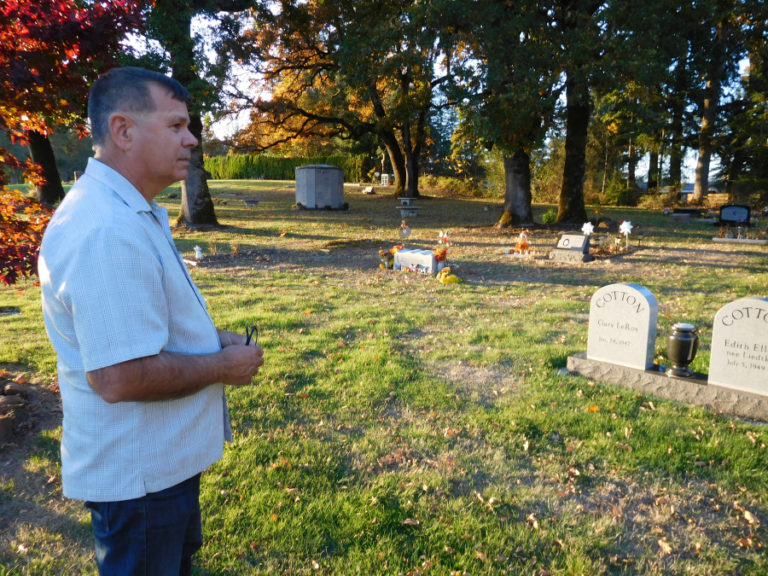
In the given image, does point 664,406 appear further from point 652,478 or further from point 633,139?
point 633,139

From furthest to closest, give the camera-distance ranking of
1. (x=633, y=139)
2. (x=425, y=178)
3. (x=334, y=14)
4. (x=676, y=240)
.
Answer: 1. (x=425, y=178)
2. (x=633, y=139)
3. (x=334, y=14)
4. (x=676, y=240)

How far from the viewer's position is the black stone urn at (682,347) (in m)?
4.84

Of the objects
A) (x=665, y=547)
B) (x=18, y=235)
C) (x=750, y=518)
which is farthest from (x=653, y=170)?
(x=18, y=235)

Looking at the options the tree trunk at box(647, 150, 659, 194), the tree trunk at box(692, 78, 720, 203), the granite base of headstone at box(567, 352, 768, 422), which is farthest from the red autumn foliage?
the tree trunk at box(647, 150, 659, 194)

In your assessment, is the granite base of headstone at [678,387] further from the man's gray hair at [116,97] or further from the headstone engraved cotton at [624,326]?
the man's gray hair at [116,97]

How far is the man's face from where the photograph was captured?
5.30 ft

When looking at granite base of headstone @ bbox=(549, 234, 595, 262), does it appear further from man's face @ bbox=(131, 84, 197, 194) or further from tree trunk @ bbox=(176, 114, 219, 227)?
man's face @ bbox=(131, 84, 197, 194)

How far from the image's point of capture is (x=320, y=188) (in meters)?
25.4

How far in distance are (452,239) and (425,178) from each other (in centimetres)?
2413

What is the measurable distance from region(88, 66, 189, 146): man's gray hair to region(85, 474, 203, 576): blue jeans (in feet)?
3.58

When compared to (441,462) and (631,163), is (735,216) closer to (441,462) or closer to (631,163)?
(631,163)

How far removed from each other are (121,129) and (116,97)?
0.09m

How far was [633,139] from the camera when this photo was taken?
98.6 feet

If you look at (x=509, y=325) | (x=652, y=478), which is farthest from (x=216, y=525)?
(x=509, y=325)
